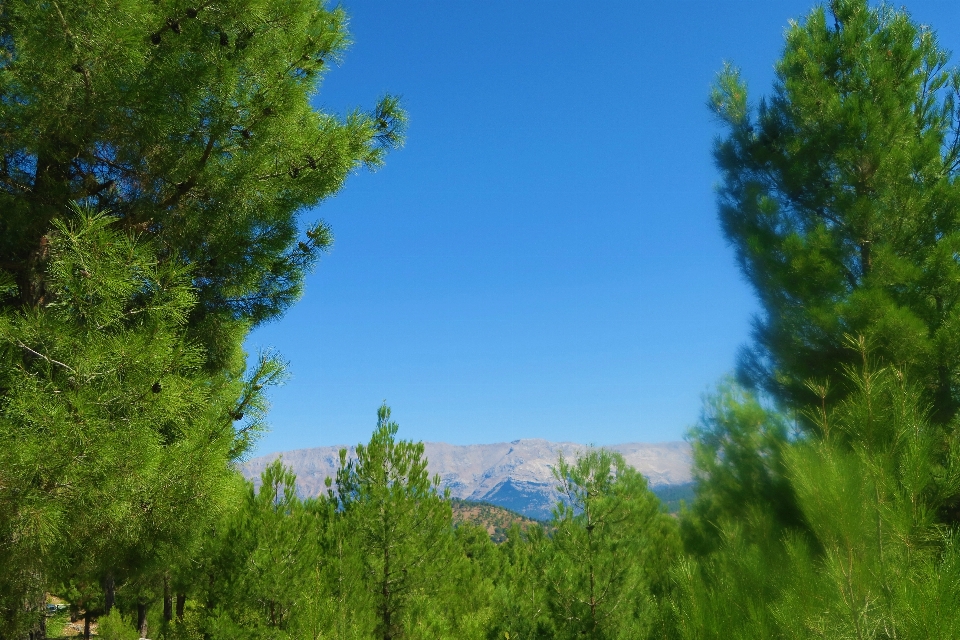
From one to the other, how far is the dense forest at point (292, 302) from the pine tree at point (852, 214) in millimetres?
27

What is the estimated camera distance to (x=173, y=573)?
10430 mm

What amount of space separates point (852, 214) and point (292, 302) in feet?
19.1

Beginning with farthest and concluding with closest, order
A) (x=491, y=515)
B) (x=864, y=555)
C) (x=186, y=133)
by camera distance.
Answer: (x=491, y=515)
(x=186, y=133)
(x=864, y=555)

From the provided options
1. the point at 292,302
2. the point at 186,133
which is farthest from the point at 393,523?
the point at 186,133

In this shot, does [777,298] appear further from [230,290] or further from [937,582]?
[230,290]

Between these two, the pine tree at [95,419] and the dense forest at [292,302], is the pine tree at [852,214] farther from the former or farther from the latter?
the pine tree at [95,419]

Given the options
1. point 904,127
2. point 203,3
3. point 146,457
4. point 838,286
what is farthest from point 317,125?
point 904,127

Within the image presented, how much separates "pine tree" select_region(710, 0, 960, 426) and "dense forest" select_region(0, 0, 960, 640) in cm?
3

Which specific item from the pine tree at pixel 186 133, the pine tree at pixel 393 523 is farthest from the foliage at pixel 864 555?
the pine tree at pixel 393 523

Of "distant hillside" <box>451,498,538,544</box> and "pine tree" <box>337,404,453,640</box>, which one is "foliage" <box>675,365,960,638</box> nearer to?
"pine tree" <box>337,404,453,640</box>

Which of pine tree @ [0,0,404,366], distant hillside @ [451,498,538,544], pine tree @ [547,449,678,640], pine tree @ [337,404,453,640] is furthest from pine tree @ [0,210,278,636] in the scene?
distant hillside @ [451,498,538,544]

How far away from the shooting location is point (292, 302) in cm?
645

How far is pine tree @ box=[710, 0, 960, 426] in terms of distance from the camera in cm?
476

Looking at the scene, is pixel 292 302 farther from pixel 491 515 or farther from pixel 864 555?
pixel 491 515
